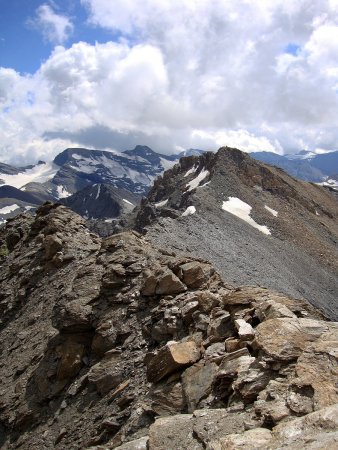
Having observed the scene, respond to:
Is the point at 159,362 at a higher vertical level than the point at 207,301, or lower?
lower

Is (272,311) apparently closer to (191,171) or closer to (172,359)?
(172,359)

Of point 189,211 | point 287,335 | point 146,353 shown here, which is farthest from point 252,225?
point 287,335

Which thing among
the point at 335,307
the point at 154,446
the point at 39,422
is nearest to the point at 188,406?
the point at 154,446

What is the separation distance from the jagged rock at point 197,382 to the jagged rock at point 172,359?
1.25 feet

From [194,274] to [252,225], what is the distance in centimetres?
5156

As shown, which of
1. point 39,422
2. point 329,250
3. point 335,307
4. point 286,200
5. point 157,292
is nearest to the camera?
point 39,422

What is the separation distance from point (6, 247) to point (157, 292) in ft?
78.9

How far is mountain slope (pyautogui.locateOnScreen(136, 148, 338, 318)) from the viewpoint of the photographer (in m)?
50.9

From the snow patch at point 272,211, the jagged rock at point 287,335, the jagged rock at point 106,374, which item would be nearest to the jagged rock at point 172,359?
the jagged rock at point 106,374

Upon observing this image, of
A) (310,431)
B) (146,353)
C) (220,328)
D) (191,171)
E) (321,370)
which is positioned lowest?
(146,353)

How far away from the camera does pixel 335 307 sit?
54125mm

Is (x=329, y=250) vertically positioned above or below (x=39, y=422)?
above

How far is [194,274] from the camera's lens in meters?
18.4

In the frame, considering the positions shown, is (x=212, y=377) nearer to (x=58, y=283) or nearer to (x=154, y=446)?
(x=154, y=446)
